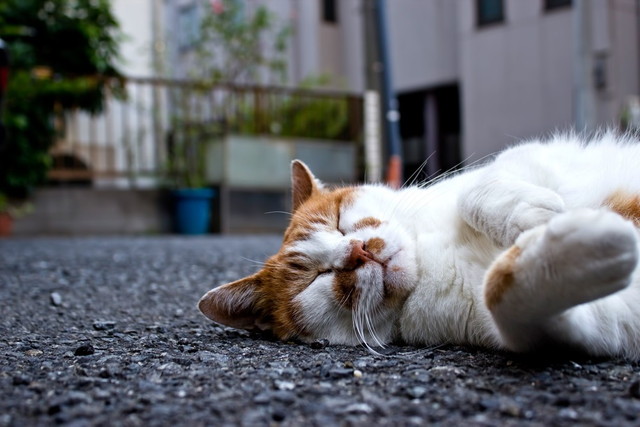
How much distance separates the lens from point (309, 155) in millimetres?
9875

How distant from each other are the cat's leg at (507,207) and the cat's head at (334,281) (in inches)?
10.6

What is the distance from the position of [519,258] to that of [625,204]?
60 centimetres

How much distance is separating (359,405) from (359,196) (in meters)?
1.15

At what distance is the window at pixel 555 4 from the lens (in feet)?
→ 33.5

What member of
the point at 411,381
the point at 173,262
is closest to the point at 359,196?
the point at 411,381

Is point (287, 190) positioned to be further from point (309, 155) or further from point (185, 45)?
point (185, 45)

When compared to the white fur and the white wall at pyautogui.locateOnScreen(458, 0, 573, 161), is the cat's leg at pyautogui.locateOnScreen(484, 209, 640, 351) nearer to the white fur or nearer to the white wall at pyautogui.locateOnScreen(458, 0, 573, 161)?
the white fur

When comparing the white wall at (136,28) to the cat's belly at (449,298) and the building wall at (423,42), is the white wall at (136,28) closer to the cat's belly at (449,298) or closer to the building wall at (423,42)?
the building wall at (423,42)

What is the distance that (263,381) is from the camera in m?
1.50

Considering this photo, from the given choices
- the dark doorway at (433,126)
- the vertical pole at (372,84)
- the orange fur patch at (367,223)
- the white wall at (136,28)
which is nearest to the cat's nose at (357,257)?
the orange fur patch at (367,223)

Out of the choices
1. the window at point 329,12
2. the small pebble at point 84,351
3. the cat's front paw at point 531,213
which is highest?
the window at point 329,12

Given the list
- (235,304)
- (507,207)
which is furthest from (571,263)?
(235,304)

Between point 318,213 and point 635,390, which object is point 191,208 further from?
→ point 635,390

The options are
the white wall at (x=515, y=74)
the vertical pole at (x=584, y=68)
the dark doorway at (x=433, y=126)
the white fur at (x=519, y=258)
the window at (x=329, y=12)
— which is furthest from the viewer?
the window at (x=329, y=12)
